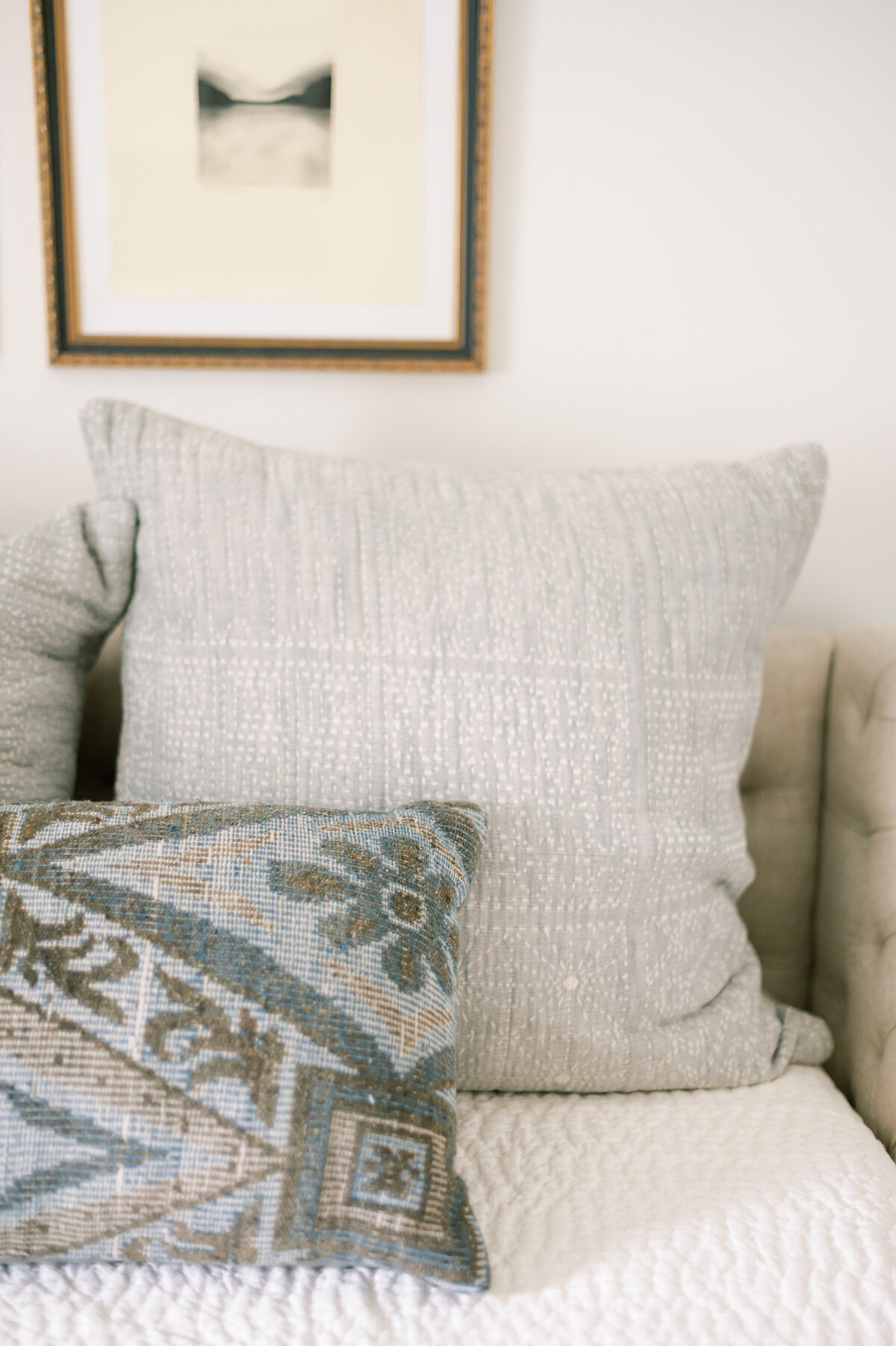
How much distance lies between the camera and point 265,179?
38.2 inches

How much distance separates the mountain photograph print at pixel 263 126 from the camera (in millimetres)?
951

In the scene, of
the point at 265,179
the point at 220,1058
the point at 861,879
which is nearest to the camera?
the point at 220,1058

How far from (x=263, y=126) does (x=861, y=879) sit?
1.05 m

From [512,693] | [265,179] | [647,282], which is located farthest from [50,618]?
[647,282]

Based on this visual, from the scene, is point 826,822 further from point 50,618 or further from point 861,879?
point 50,618

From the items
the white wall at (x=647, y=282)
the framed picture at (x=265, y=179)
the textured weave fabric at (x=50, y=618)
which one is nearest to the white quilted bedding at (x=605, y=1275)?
the textured weave fabric at (x=50, y=618)

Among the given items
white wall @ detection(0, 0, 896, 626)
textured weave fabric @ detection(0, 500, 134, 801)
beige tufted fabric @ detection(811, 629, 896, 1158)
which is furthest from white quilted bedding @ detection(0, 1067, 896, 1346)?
white wall @ detection(0, 0, 896, 626)

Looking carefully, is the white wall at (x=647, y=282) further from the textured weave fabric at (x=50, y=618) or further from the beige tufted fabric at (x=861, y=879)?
the textured weave fabric at (x=50, y=618)

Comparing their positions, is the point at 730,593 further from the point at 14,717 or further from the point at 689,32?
the point at 689,32

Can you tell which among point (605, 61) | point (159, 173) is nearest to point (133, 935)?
point (159, 173)

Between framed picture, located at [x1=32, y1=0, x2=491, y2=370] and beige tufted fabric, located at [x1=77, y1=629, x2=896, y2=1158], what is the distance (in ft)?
1.39

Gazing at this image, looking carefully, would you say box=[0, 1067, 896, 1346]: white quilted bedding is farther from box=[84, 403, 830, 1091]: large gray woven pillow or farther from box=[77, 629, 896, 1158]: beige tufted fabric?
box=[77, 629, 896, 1158]: beige tufted fabric

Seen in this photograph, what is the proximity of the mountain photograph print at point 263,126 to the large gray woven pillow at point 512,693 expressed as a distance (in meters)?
0.42

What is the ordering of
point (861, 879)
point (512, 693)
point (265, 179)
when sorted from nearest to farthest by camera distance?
point (512, 693), point (861, 879), point (265, 179)
